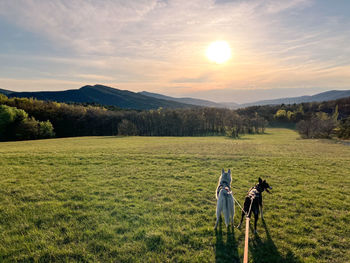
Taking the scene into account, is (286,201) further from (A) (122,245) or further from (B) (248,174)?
(A) (122,245)

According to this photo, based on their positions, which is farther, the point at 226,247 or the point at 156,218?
the point at 156,218

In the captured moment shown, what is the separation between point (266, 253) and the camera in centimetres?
446

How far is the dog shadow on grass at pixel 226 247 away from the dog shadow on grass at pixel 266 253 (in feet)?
1.48

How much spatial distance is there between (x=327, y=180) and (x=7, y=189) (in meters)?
17.2

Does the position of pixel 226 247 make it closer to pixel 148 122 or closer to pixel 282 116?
pixel 148 122

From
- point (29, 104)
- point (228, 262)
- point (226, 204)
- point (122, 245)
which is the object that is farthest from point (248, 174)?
point (29, 104)

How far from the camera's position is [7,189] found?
7.98 meters

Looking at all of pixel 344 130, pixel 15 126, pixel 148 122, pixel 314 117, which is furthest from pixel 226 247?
pixel 148 122

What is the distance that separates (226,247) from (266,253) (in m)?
1.03

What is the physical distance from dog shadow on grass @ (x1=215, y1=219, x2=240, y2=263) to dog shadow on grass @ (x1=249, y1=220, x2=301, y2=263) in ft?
1.48

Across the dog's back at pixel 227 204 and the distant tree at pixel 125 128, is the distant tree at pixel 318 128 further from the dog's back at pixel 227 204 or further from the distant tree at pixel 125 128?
the distant tree at pixel 125 128

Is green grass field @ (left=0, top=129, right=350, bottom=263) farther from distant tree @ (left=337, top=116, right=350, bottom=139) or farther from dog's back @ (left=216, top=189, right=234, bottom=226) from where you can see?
distant tree @ (left=337, top=116, right=350, bottom=139)

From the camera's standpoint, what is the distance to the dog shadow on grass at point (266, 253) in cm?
425

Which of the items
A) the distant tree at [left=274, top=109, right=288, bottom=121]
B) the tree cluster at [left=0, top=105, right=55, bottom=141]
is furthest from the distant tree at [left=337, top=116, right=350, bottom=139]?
the tree cluster at [left=0, top=105, right=55, bottom=141]
